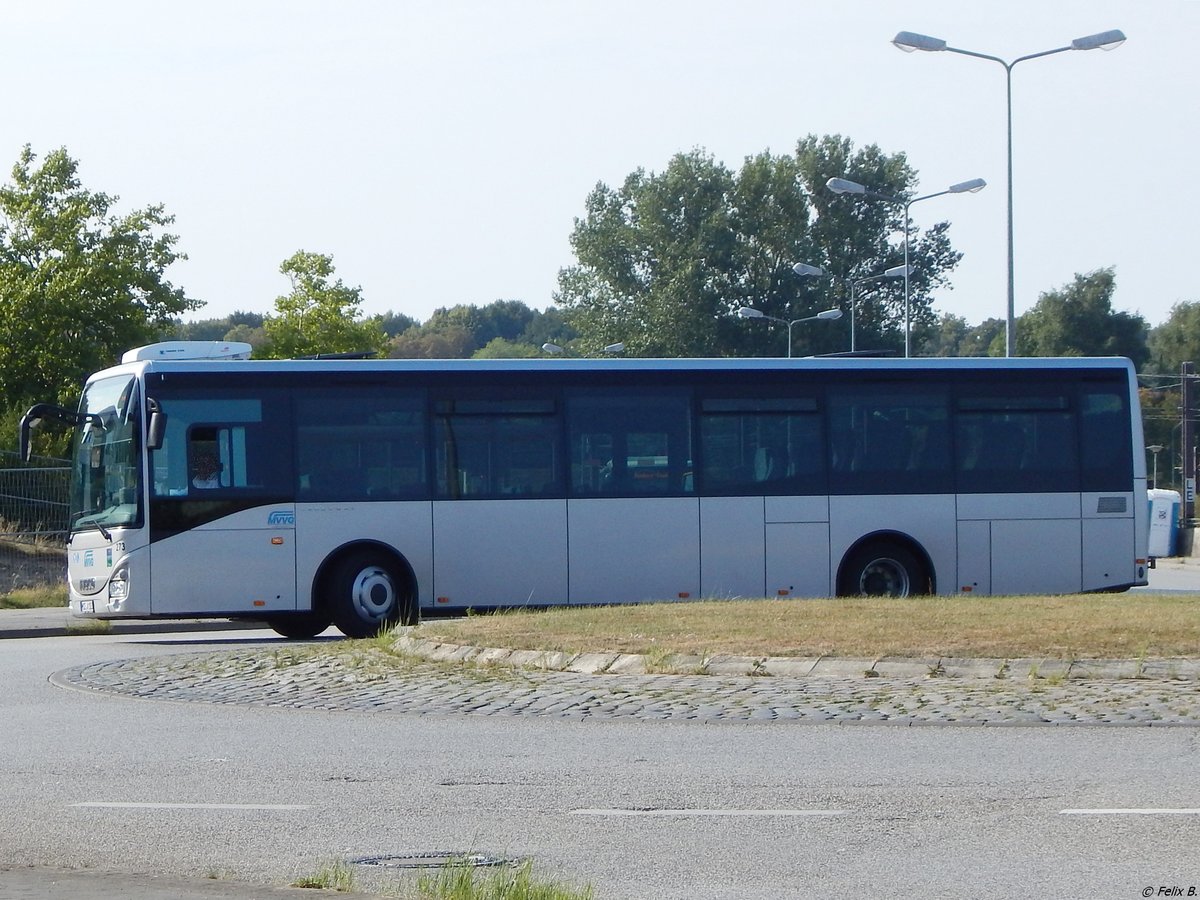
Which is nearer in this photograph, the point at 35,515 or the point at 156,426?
the point at 156,426

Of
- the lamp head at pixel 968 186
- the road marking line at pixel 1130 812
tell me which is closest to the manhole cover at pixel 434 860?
the road marking line at pixel 1130 812

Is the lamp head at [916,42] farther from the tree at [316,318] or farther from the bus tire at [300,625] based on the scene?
the tree at [316,318]

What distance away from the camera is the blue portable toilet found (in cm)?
4759

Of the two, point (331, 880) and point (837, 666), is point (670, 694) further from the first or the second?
point (331, 880)

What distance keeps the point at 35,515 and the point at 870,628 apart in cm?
2325

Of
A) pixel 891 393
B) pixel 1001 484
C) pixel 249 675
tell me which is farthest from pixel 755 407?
pixel 249 675

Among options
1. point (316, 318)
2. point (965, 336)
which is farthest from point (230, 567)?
point (965, 336)

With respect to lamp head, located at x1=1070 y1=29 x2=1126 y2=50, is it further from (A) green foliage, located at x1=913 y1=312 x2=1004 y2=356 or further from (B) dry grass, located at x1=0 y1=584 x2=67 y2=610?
(A) green foliage, located at x1=913 y1=312 x2=1004 y2=356

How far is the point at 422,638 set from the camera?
1536 cm

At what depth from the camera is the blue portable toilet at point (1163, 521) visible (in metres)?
47.6

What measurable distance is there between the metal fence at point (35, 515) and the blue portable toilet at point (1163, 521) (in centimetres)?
2898

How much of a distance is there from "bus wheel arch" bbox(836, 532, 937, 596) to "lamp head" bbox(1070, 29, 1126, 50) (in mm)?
14159

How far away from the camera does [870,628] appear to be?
14.3 m

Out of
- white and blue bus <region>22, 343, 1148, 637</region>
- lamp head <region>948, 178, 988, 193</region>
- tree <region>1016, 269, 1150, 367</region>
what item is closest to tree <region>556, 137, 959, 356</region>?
tree <region>1016, 269, 1150, 367</region>
